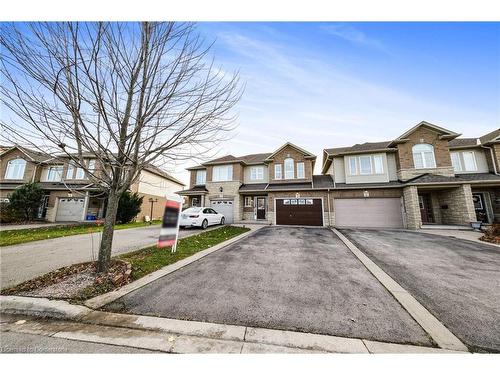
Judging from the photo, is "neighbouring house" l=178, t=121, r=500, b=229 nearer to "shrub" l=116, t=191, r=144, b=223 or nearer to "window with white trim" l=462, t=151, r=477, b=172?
"window with white trim" l=462, t=151, r=477, b=172

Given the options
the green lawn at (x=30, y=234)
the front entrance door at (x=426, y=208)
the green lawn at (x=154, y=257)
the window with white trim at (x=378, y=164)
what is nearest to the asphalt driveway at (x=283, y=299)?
the green lawn at (x=154, y=257)

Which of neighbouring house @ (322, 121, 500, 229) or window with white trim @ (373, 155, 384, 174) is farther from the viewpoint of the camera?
window with white trim @ (373, 155, 384, 174)

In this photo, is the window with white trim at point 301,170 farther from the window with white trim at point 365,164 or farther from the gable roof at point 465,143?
the gable roof at point 465,143

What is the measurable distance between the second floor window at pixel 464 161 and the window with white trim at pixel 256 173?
1633cm

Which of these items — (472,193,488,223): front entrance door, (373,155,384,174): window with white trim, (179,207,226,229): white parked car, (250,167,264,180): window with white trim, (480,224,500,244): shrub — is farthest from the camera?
(250,167,264,180): window with white trim

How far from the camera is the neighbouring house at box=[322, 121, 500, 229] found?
556 inches

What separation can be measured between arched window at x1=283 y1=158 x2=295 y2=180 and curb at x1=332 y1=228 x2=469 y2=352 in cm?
1382

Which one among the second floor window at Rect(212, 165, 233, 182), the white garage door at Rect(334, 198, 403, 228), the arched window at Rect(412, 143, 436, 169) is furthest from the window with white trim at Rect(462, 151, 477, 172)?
the second floor window at Rect(212, 165, 233, 182)

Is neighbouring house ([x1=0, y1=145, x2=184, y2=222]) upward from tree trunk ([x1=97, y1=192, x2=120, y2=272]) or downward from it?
upward

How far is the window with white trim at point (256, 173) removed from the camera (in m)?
20.0

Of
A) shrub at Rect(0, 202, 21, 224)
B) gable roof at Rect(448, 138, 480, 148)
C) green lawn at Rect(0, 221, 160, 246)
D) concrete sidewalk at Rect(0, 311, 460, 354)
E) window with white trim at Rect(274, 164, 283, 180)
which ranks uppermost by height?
gable roof at Rect(448, 138, 480, 148)

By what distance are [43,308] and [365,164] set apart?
19.1m

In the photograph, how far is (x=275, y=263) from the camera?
5.74m

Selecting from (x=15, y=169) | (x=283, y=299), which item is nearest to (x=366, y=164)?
(x=283, y=299)
